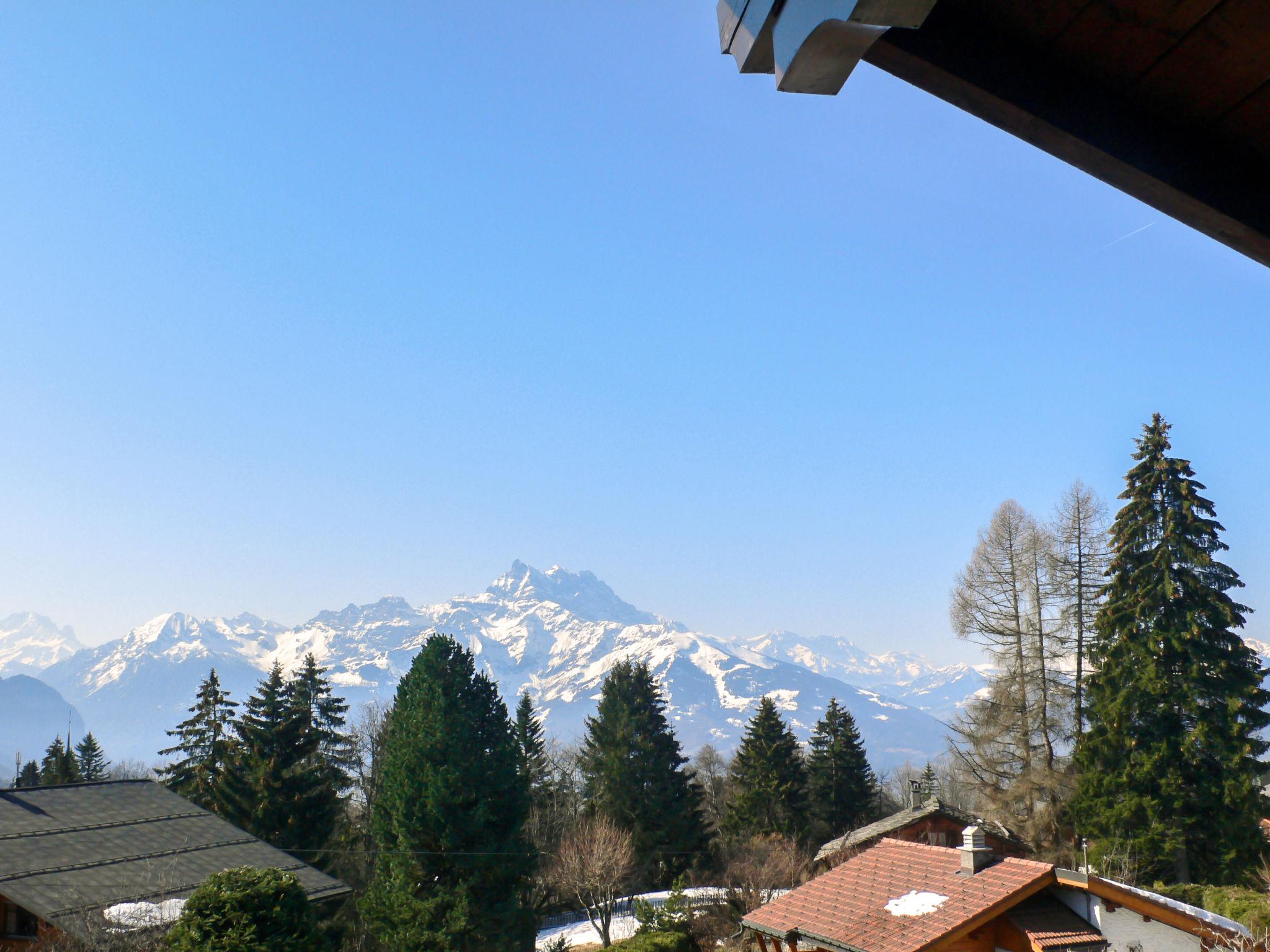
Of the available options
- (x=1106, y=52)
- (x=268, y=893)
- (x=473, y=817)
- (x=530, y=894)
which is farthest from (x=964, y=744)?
(x=1106, y=52)

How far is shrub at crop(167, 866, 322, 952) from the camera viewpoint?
506 inches

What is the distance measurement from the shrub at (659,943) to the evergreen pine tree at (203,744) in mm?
20185

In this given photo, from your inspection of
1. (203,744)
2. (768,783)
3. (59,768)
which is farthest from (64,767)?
(768,783)

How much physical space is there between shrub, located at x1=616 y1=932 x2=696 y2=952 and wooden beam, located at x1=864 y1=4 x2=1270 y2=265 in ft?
77.8

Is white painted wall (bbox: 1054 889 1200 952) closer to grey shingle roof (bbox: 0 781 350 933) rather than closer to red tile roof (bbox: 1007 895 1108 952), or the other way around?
red tile roof (bbox: 1007 895 1108 952)

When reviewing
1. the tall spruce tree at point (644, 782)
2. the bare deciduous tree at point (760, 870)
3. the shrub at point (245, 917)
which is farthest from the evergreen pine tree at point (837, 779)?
the shrub at point (245, 917)

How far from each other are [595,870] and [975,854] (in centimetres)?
1815

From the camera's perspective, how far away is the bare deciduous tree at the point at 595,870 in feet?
107

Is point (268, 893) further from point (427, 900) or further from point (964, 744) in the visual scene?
point (964, 744)

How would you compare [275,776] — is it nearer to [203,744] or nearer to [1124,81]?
[203,744]

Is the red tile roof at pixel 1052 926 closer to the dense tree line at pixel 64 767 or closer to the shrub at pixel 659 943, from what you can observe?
the shrub at pixel 659 943

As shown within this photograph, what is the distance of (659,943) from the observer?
22.9 meters

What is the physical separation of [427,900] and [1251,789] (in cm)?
2274

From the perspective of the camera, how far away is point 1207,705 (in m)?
27.0
